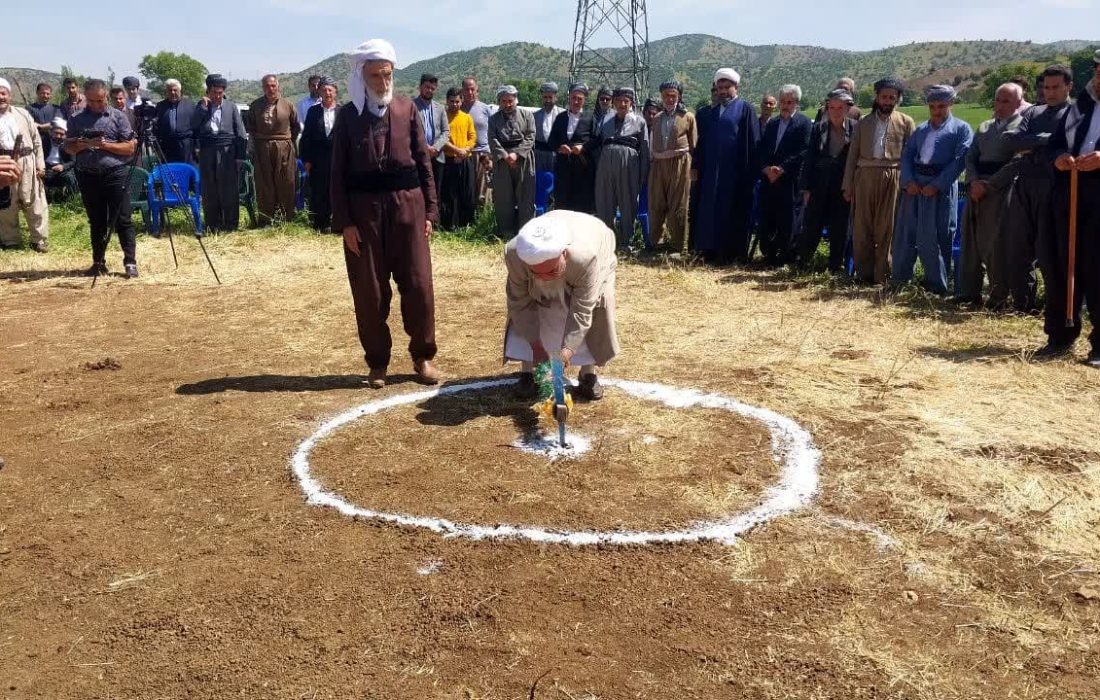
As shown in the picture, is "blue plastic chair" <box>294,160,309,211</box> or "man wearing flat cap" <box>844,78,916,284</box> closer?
"man wearing flat cap" <box>844,78,916,284</box>

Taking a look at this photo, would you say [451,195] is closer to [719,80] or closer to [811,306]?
[719,80]

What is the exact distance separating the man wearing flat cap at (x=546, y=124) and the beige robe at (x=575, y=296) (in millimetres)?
6790

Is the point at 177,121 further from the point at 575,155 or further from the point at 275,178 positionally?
the point at 575,155

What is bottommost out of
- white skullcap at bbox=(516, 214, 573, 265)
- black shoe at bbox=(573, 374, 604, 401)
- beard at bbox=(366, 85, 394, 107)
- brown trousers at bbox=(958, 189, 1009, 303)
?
black shoe at bbox=(573, 374, 604, 401)

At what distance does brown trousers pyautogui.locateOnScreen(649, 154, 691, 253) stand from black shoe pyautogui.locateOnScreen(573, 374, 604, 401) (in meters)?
5.52

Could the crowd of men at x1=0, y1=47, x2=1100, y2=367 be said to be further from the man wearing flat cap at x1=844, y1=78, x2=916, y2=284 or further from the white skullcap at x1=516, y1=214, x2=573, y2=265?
the white skullcap at x1=516, y1=214, x2=573, y2=265

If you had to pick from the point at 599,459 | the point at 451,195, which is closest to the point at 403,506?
the point at 599,459

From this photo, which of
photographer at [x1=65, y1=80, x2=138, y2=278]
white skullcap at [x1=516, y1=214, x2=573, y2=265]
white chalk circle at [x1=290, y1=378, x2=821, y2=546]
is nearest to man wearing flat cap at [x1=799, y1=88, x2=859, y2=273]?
white chalk circle at [x1=290, y1=378, x2=821, y2=546]

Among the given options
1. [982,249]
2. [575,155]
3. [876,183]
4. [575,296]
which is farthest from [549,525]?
[575,155]

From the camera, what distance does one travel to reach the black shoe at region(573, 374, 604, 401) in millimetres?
5961

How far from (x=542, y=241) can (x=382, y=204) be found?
169 centimetres

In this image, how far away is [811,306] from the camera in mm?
8641

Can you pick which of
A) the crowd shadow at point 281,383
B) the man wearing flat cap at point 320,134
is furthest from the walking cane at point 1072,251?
the man wearing flat cap at point 320,134

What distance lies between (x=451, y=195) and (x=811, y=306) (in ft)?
19.2
